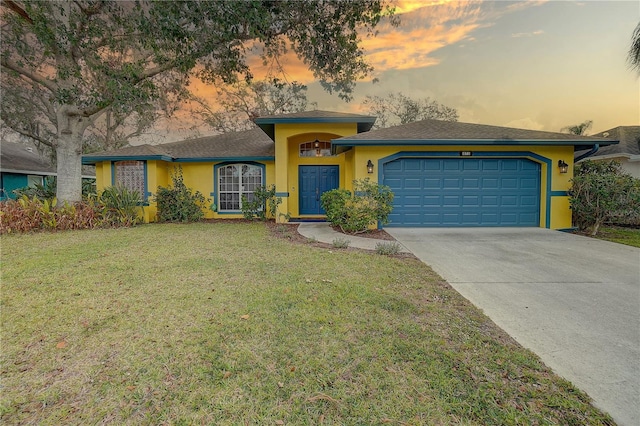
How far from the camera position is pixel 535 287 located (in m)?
4.30

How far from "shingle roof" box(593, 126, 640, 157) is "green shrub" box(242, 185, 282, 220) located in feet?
47.4

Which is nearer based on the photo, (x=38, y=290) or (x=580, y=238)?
(x=38, y=290)

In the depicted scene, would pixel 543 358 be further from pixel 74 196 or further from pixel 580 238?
pixel 74 196

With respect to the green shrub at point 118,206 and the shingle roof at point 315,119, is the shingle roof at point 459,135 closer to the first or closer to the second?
the shingle roof at point 315,119

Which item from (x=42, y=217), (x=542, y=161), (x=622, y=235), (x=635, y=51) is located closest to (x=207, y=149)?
(x=42, y=217)

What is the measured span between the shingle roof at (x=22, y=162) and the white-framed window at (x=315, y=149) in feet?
56.4

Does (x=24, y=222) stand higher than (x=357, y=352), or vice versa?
(x=24, y=222)

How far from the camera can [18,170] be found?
1736 cm

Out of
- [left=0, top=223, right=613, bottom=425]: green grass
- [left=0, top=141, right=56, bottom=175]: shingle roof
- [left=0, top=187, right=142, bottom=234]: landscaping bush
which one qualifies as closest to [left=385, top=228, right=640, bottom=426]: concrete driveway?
[left=0, top=223, right=613, bottom=425]: green grass

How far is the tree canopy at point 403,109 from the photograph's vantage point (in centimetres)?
2414

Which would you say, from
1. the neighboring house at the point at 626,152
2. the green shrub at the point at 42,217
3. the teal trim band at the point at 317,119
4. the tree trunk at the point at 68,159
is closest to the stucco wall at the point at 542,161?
the teal trim band at the point at 317,119

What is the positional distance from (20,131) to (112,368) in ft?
78.0

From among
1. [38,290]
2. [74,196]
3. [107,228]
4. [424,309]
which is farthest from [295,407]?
[74,196]

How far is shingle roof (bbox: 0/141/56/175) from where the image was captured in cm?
1731
